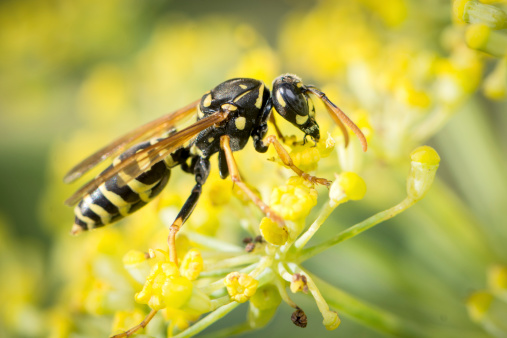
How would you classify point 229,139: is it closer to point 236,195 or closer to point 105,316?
point 236,195

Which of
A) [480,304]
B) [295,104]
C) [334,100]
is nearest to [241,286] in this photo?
[295,104]

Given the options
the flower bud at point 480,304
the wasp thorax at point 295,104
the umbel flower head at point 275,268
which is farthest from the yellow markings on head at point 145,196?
the flower bud at point 480,304

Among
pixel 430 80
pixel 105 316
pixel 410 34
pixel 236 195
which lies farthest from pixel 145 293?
pixel 410 34

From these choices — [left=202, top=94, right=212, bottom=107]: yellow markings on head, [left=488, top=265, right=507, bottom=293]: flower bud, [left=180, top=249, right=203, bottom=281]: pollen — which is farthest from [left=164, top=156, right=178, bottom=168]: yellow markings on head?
[left=488, top=265, right=507, bottom=293]: flower bud

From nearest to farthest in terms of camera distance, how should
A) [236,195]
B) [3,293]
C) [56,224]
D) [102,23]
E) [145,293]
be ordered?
[145,293]
[236,195]
[3,293]
[56,224]
[102,23]

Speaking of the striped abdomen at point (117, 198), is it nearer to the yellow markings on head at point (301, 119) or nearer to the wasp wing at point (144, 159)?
the wasp wing at point (144, 159)

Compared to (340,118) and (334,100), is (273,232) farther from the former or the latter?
(334,100)
